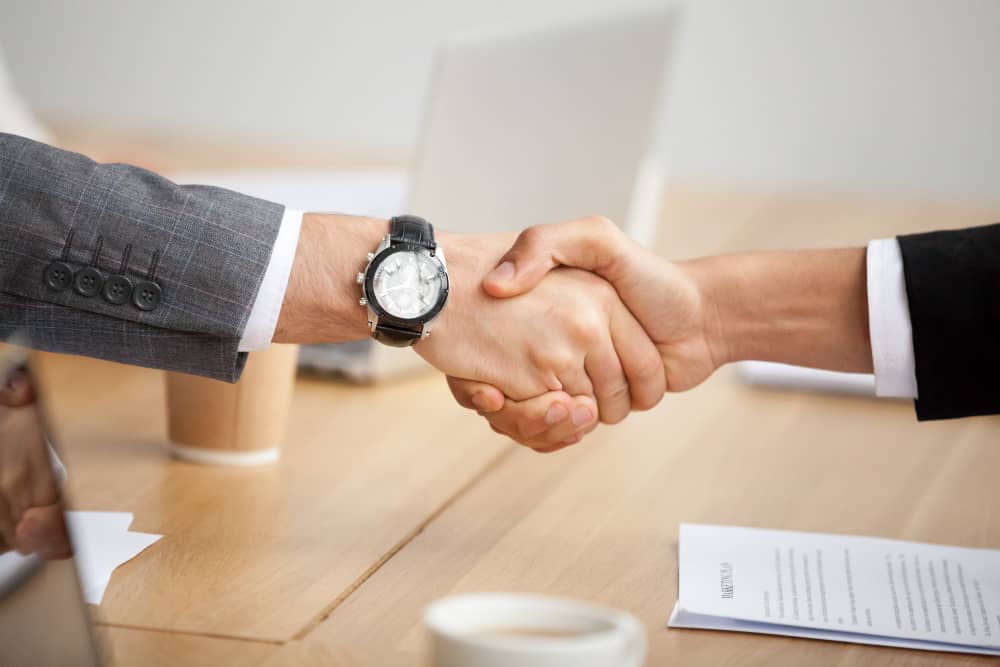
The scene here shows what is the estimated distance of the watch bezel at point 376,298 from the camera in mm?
1146

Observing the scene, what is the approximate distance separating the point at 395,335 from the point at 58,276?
1.08 feet

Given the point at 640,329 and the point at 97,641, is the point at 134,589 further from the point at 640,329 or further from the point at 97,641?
the point at 640,329

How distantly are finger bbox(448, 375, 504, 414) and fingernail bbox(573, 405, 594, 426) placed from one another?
0.26 ft

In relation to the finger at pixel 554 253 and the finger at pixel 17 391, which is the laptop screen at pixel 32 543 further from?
the finger at pixel 554 253

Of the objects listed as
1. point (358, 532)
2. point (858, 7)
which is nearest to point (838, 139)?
point (858, 7)

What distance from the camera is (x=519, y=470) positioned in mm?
1237

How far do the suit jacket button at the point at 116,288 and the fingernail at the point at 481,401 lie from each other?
1.27ft

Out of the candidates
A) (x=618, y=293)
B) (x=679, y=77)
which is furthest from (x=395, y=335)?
(x=679, y=77)

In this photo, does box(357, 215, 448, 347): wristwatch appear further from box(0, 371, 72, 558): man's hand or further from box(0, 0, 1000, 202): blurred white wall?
box(0, 0, 1000, 202): blurred white wall

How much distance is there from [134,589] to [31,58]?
4.26 m

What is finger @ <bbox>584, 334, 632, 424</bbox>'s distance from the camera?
50.7 inches

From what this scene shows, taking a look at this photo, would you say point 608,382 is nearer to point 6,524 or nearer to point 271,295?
point 271,295

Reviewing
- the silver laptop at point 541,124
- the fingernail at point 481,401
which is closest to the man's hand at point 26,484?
the fingernail at point 481,401

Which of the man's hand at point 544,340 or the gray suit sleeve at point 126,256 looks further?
the man's hand at point 544,340
